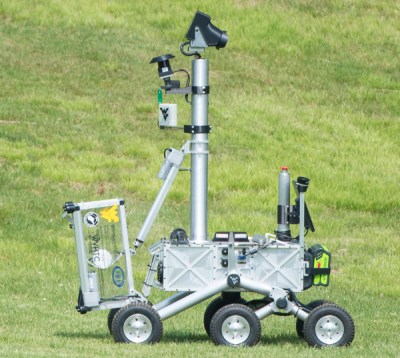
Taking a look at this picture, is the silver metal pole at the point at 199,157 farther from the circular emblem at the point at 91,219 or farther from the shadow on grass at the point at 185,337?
the shadow on grass at the point at 185,337

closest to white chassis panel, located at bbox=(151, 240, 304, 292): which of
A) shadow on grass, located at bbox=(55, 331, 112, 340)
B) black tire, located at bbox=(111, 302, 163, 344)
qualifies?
black tire, located at bbox=(111, 302, 163, 344)

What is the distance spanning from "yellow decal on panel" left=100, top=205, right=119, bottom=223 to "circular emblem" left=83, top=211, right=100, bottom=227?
6 cm

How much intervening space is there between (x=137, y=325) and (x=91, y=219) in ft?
3.26

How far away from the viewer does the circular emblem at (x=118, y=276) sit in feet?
33.8

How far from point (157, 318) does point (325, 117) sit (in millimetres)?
14555

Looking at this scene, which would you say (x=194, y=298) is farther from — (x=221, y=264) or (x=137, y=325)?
(x=137, y=325)

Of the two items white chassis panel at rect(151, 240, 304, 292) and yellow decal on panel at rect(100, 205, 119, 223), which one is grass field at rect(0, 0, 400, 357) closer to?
white chassis panel at rect(151, 240, 304, 292)

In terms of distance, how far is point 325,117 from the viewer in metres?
24.0

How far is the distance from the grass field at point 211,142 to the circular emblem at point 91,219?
1038 mm

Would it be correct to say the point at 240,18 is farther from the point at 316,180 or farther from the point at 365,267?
the point at 365,267

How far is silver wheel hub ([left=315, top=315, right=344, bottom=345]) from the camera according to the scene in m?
10.1

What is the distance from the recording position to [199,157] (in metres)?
10.4

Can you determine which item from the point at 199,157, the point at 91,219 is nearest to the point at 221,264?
the point at 199,157

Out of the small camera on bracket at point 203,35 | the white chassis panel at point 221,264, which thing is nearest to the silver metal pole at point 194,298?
the white chassis panel at point 221,264
